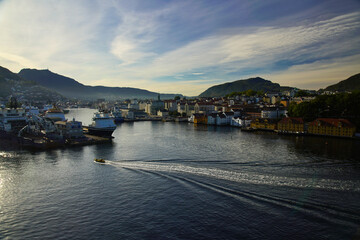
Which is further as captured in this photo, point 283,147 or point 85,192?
point 283,147

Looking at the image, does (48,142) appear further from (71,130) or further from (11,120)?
(11,120)

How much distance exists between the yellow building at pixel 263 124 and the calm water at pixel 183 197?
1455 centimetres

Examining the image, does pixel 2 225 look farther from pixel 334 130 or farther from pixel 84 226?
pixel 334 130

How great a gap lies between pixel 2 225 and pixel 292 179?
1063cm

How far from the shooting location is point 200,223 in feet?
23.0

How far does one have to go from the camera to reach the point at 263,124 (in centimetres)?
2934

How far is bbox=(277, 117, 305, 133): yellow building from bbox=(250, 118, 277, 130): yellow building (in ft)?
6.30

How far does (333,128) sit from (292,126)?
388 cm

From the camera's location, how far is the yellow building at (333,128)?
72.6 ft

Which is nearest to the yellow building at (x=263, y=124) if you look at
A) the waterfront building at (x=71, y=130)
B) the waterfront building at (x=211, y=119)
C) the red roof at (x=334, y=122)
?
the red roof at (x=334, y=122)

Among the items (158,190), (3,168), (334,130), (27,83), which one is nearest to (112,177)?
(158,190)

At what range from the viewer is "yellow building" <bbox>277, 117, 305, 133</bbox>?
25.2 meters

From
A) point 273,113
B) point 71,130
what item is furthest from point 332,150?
point 71,130

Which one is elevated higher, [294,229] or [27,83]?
[27,83]
